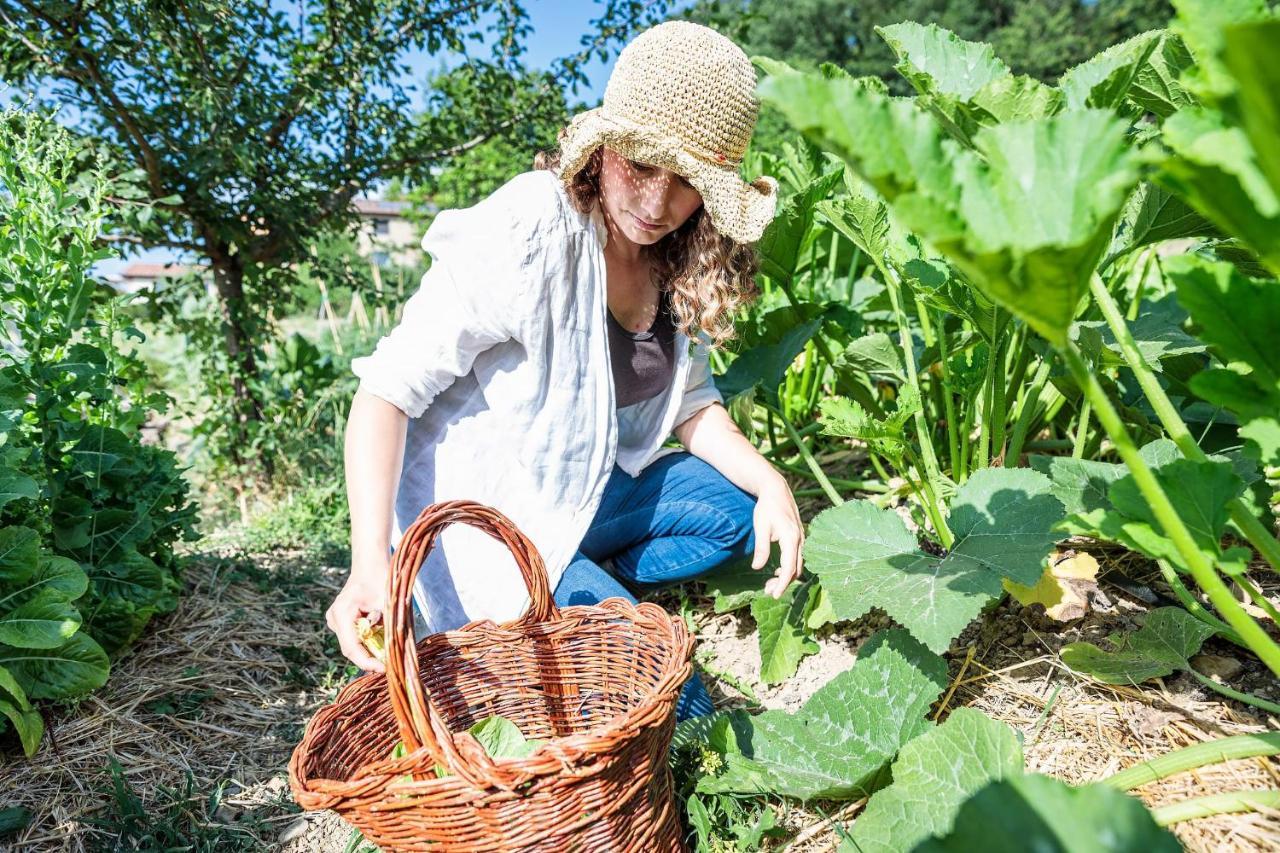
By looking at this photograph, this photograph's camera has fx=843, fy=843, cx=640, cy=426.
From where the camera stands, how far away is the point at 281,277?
332cm

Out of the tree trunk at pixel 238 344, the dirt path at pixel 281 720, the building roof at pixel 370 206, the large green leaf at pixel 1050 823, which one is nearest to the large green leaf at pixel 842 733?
the dirt path at pixel 281 720

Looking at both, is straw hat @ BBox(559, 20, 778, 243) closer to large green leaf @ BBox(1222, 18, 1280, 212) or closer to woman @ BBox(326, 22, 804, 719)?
woman @ BBox(326, 22, 804, 719)

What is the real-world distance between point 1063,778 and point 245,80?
3.11 meters

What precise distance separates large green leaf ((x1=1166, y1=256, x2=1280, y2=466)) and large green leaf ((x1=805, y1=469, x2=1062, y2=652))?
465mm

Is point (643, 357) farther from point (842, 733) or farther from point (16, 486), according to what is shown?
point (16, 486)

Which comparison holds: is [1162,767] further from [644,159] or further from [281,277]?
[281,277]

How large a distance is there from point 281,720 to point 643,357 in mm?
1154

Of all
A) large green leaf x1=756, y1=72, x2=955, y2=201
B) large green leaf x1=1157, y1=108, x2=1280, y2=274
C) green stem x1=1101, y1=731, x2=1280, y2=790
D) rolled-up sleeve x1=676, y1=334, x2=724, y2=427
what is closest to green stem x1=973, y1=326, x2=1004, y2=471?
rolled-up sleeve x1=676, y1=334, x2=724, y2=427

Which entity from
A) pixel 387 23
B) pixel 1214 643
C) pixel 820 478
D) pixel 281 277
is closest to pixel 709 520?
pixel 820 478

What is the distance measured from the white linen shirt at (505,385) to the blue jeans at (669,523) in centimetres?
21

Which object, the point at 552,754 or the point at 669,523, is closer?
the point at 552,754

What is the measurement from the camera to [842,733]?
137 cm

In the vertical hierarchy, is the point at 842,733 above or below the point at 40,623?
below

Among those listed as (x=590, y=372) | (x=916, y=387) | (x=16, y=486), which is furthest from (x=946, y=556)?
(x=16, y=486)
